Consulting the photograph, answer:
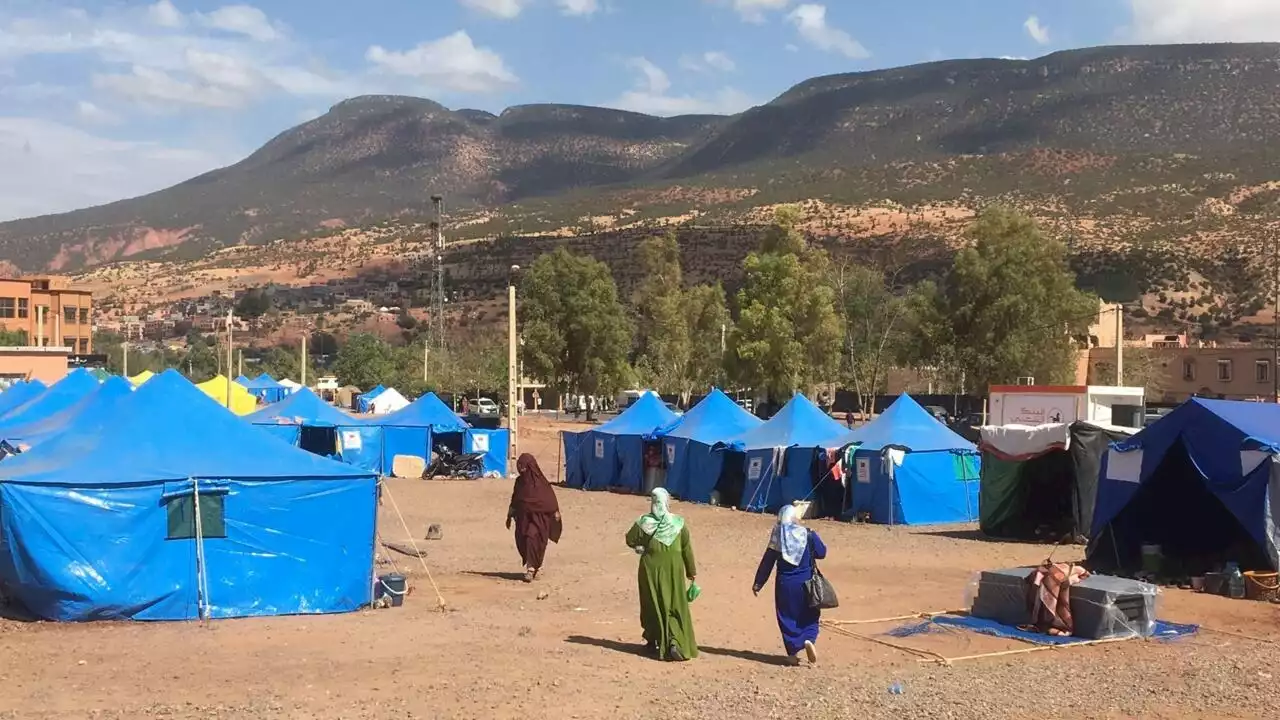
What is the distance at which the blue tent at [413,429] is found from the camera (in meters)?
33.9

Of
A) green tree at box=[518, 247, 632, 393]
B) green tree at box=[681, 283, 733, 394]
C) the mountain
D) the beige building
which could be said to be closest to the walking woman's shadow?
green tree at box=[518, 247, 632, 393]

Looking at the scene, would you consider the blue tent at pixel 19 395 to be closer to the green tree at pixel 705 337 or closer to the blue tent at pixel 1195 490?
the blue tent at pixel 1195 490

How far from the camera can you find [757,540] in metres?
20.2

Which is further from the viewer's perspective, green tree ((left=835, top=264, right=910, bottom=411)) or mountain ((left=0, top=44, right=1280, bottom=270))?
mountain ((left=0, top=44, right=1280, bottom=270))

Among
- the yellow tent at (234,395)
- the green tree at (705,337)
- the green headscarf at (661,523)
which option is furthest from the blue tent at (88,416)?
the green tree at (705,337)

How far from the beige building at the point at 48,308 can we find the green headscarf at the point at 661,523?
322 feet

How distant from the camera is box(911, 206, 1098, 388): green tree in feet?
163

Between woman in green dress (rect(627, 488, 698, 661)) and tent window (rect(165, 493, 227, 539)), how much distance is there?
14.6ft

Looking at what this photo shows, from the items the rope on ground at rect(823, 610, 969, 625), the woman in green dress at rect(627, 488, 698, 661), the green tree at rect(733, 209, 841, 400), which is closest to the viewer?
the woman in green dress at rect(627, 488, 698, 661)

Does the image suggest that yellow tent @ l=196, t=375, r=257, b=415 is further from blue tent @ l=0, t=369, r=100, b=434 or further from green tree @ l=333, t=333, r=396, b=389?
green tree @ l=333, t=333, r=396, b=389

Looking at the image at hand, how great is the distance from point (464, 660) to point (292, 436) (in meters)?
23.2

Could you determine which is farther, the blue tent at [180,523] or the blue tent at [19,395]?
the blue tent at [19,395]

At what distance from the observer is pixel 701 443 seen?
90.9ft

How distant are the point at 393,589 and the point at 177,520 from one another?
2353mm
